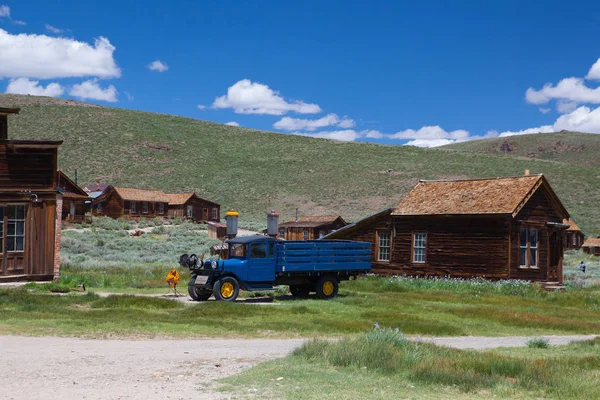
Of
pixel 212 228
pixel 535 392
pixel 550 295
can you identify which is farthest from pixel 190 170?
pixel 535 392

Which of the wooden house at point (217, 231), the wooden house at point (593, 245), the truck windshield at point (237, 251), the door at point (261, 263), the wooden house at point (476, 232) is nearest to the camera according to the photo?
the door at point (261, 263)

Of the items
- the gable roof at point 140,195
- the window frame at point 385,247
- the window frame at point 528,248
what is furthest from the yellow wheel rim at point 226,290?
the gable roof at point 140,195

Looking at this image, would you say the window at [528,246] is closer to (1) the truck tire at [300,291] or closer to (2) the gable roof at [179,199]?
(1) the truck tire at [300,291]

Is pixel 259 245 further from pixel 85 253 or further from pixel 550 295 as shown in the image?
pixel 85 253

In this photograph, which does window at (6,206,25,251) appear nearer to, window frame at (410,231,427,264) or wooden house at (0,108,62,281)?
wooden house at (0,108,62,281)

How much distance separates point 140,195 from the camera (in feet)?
254

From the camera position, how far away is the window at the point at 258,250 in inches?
905

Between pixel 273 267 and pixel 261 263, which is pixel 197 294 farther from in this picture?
pixel 273 267

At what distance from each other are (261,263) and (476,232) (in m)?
12.6

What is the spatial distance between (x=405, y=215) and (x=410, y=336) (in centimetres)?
1820

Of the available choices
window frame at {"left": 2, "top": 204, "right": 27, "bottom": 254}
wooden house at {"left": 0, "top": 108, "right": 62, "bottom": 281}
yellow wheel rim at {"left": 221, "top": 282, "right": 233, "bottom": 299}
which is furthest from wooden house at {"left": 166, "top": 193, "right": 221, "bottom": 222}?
yellow wheel rim at {"left": 221, "top": 282, "right": 233, "bottom": 299}

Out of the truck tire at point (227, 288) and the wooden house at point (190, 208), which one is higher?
the wooden house at point (190, 208)

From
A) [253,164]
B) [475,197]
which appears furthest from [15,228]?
[253,164]

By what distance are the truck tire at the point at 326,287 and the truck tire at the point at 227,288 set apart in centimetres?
291
